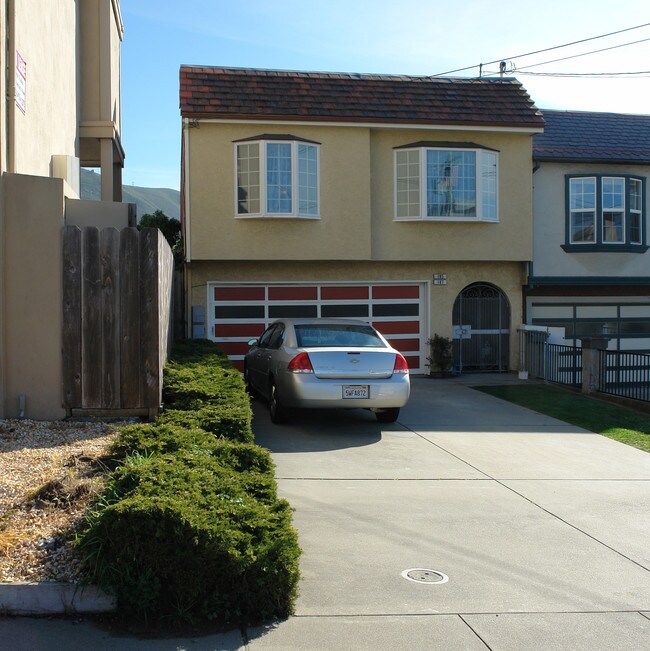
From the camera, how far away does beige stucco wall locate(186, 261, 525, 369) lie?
1712cm

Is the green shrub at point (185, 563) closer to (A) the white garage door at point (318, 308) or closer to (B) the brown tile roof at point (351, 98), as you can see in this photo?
(A) the white garage door at point (318, 308)

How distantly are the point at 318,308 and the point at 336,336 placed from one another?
6.97 meters

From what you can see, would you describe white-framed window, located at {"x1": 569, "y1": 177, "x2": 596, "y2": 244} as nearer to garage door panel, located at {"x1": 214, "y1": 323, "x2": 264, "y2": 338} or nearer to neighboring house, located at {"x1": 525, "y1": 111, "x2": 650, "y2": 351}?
neighboring house, located at {"x1": 525, "y1": 111, "x2": 650, "y2": 351}

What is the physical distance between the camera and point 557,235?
62.8ft

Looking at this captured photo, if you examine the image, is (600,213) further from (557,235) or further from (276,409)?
(276,409)

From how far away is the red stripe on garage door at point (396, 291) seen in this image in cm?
1794

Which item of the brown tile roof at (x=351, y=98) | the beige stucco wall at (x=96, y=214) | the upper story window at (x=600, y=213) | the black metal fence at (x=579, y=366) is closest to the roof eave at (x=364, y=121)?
the brown tile roof at (x=351, y=98)

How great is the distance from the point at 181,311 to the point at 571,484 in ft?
36.6

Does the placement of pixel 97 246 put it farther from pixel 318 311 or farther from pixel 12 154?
pixel 318 311

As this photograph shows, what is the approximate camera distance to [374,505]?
21.8 feet

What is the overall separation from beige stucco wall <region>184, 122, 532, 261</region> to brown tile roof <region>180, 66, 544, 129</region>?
35 cm

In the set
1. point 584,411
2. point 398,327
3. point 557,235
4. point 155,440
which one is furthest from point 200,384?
point 557,235

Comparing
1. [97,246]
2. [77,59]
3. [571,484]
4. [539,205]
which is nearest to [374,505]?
[571,484]

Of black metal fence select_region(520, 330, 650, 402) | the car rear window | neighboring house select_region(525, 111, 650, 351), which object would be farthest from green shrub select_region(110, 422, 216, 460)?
neighboring house select_region(525, 111, 650, 351)
